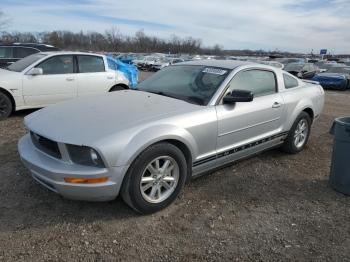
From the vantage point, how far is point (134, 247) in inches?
120

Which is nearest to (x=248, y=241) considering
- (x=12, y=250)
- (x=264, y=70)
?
(x=12, y=250)

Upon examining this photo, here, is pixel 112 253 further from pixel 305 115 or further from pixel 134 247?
pixel 305 115

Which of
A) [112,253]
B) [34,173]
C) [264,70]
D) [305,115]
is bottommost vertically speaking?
[112,253]

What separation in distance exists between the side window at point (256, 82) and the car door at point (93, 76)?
441 centimetres

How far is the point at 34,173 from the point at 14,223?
501 mm

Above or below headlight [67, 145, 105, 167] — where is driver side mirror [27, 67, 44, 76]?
above

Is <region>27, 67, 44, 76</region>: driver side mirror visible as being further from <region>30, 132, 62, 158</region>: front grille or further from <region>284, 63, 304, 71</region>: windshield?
<region>284, 63, 304, 71</region>: windshield

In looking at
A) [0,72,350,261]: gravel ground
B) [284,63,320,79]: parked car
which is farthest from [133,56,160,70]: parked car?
[0,72,350,261]: gravel ground

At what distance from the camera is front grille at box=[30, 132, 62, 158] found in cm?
333

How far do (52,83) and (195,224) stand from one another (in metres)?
5.35

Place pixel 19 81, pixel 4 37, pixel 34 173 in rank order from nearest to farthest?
pixel 34 173
pixel 19 81
pixel 4 37

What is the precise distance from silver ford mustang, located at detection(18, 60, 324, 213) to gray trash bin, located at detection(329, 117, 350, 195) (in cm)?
92

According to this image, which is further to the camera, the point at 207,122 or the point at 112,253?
the point at 207,122

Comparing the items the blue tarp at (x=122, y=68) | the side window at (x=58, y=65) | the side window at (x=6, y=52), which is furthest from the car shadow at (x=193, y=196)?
the side window at (x=6, y=52)
